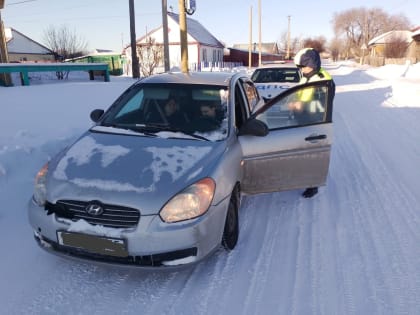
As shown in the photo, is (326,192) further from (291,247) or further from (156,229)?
(156,229)

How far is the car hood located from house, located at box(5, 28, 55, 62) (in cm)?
5904

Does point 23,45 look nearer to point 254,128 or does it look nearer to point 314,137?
point 254,128

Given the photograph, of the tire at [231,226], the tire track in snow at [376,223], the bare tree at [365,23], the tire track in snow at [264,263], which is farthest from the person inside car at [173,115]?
the bare tree at [365,23]

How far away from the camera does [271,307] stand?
8.59 feet

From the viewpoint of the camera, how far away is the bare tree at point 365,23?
95.2 meters

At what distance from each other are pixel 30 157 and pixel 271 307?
386 centimetres

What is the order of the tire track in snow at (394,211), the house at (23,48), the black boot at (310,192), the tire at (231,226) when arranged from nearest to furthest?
the tire track in snow at (394,211), the tire at (231,226), the black boot at (310,192), the house at (23,48)

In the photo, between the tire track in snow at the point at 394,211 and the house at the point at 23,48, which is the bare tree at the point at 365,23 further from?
the tire track in snow at the point at 394,211

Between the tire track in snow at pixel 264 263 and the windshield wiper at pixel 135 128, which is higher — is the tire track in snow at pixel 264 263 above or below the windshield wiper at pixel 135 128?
below

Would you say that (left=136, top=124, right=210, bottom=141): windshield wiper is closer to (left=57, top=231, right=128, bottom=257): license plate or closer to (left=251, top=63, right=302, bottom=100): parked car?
(left=57, top=231, right=128, bottom=257): license plate

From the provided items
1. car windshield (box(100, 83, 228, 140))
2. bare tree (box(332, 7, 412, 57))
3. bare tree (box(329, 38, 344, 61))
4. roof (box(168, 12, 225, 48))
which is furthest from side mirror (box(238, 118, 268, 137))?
bare tree (box(329, 38, 344, 61))

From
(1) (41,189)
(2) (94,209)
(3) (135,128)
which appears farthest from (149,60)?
(2) (94,209)

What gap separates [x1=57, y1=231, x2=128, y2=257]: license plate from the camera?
256cm

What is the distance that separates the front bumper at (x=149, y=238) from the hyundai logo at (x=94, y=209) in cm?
9
